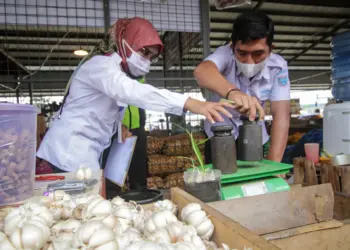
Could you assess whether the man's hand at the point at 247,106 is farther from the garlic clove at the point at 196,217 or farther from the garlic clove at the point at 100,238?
the garlic clove at the point at 100,238

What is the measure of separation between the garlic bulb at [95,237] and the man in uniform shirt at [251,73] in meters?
0.93

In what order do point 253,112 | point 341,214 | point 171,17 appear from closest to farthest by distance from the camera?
point 253,112
point 341,214
point 171,17

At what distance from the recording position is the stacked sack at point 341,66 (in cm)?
452

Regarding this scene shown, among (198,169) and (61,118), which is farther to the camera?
(61,118)

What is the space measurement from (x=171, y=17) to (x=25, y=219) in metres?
3.17

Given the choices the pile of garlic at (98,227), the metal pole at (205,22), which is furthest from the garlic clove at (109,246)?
the metal pole at (205,22)

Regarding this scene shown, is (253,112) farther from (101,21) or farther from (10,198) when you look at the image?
(101,21)

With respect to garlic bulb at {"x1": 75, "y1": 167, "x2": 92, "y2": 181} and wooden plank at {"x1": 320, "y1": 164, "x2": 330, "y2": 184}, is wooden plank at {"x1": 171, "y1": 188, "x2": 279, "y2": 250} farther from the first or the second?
wooden plank at {"x1": 320, "y1": 164, "x2": 330, "y2": 184}

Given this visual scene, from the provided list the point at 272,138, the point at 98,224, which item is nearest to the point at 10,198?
the point at 98,224

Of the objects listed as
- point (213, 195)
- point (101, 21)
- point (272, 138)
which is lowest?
point (213, 195)

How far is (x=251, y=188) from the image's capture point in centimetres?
124

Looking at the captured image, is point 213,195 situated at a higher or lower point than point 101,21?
lower

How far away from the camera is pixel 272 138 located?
2061 millimetres

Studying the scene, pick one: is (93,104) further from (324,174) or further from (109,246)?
(324,174)
